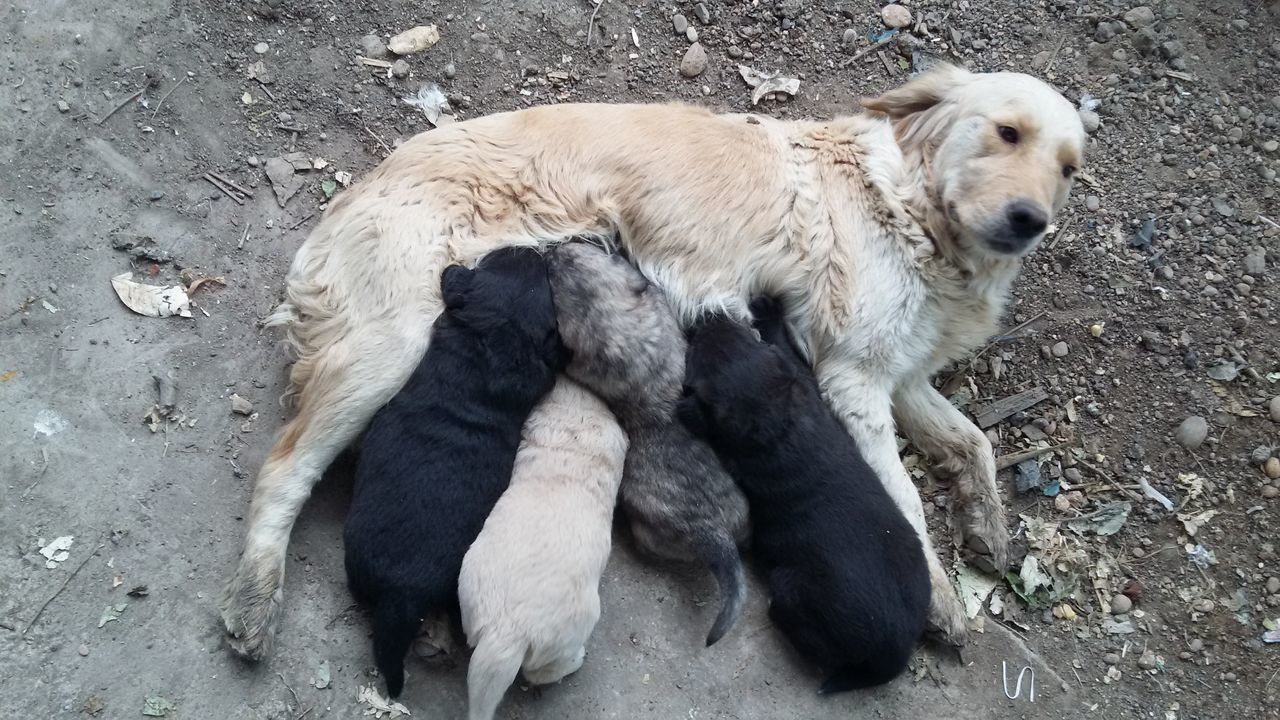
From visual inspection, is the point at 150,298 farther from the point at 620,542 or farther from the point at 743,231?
the point at 743,231

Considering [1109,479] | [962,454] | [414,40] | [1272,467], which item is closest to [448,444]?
[962,454]

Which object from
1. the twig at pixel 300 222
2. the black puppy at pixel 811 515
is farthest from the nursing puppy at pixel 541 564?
the twig at pixel 300 222

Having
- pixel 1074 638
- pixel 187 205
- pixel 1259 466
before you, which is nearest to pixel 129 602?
pixel 187 205

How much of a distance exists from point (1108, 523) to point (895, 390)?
1149mm

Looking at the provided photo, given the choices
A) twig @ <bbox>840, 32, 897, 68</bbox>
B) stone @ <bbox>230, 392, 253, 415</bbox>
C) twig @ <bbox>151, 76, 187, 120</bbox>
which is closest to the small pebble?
twig @ <bbox>840, 32, 897, 68</bbox>

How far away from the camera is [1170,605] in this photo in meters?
3.83

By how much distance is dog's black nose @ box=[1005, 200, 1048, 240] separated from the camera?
3.42 meters

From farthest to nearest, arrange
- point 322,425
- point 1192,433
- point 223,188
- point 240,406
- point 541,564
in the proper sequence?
point 223,188 < point 1192,433 < point 240,406 < point 322,425 < point 541,564

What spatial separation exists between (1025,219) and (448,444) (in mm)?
2443

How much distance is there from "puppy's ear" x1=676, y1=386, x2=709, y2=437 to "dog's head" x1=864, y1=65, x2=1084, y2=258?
4.46ft

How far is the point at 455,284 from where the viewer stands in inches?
139

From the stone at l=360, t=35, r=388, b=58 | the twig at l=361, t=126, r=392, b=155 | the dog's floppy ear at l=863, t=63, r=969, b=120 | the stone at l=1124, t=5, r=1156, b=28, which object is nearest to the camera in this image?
the dog's floppy ear at l=863, t=63, r=969, b=120

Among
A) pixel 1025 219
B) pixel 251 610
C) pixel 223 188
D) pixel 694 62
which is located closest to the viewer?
pixel 251 610

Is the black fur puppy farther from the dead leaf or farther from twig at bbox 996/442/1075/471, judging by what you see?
twig at bbox 996/442/1075/471
